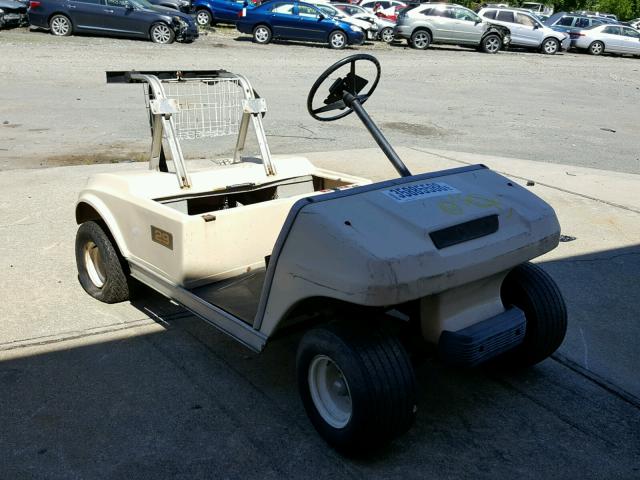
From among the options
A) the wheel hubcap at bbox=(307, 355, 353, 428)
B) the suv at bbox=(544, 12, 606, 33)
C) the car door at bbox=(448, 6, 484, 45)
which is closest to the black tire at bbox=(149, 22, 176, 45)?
the car door at bbox=(448, 6, 484, 45)

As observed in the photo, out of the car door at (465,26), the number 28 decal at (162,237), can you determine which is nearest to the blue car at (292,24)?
the car door at (465,26)

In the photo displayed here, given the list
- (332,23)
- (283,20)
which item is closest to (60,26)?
(283,20)

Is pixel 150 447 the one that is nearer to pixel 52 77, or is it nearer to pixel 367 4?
pixel 52 77

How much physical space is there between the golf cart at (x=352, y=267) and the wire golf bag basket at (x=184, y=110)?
0.02 m

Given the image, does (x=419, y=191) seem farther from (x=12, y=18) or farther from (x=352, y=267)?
(x=12, y=18)

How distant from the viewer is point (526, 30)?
81.0ft

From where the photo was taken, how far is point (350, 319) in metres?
2.81

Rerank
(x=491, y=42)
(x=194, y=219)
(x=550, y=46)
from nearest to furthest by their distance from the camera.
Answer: (x=194, y=219), (x=491, y=42), (x=550, y=46)

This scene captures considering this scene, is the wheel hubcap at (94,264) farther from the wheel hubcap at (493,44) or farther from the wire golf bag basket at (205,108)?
the wheel hubcap at (493,44)

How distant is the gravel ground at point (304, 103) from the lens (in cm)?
882

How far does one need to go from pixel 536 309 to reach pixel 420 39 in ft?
69.6

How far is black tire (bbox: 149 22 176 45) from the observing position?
19031 mm

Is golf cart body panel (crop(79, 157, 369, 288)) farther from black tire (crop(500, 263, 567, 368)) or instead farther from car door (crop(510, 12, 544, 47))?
car door (crop(510, 12, 544, 47))

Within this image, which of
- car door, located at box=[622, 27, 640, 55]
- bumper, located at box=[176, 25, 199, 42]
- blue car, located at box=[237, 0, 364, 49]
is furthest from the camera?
car door, located at box=[622, 27, 640, 55]
